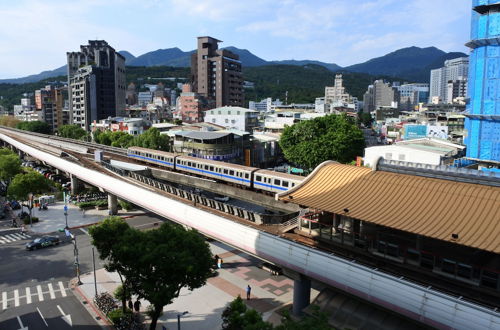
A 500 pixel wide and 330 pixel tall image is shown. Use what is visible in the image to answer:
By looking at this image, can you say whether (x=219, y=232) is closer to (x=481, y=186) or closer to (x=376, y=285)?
(x=376, y=285)

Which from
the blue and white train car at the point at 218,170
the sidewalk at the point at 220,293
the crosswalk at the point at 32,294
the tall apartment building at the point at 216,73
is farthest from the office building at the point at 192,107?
the crosswalk at the point at 32,294

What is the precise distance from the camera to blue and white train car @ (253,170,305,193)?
42.2 m

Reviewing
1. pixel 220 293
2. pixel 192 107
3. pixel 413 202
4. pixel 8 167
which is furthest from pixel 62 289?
pixel 192 107

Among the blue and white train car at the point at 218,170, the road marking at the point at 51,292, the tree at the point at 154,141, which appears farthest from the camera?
the tree at the point at 154,141

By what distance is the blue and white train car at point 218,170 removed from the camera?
159 feet

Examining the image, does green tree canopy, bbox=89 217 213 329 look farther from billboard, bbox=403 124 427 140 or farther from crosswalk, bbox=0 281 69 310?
billboard, bbox=403 124 427 140

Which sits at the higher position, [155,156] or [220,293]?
[155,156]

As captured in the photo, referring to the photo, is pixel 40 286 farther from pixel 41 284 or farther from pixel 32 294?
pixel 32 294

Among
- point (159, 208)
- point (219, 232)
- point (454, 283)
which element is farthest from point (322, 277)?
point (159, 208)

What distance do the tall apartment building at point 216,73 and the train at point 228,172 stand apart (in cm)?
8290

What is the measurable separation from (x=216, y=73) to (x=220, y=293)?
5012 inches

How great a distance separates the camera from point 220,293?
1152 inches

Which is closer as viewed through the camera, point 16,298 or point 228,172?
point 16,298

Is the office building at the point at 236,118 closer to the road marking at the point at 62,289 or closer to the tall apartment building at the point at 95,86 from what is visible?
the tall apartment building at the point at 95,86
